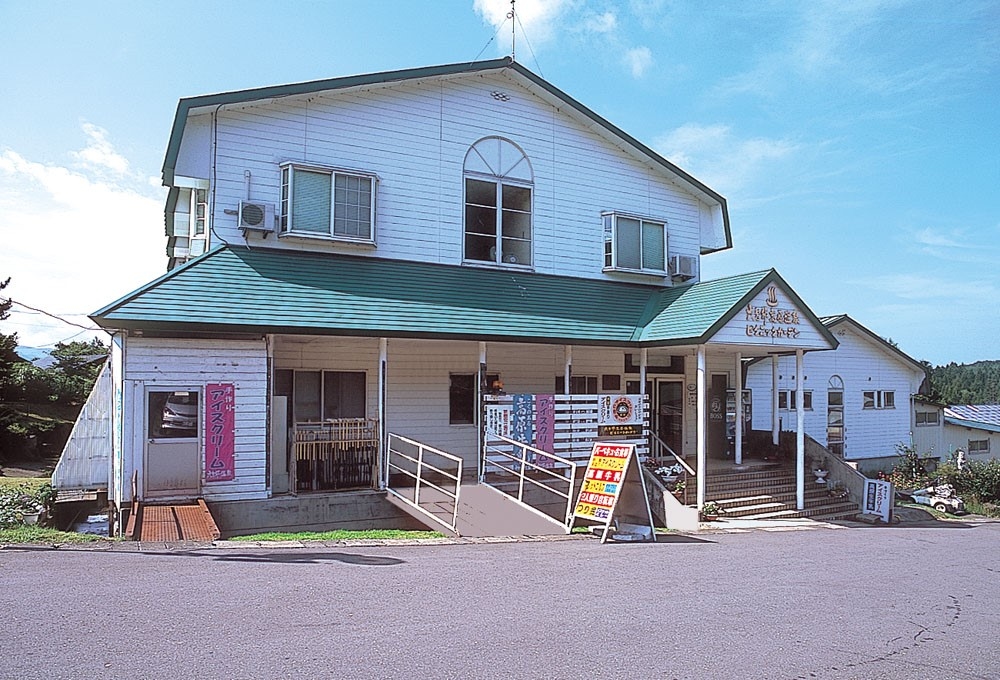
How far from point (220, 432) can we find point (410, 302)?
4.37 metres

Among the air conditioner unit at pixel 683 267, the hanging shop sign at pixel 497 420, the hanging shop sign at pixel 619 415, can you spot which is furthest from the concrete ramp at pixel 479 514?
the air conditioner unit at pixel 683 267

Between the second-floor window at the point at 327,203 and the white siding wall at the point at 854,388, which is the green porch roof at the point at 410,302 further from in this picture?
the white siding wall at the point at 854,388

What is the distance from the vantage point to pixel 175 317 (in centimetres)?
1245

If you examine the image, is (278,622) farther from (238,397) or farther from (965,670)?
(238,397)

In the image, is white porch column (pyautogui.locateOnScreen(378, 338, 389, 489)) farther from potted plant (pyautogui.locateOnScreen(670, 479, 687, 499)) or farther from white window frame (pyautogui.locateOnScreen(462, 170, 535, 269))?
potted plant (pyautogui.locateOnScreen(670, 479, 687, 499))

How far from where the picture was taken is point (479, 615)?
6820 mm

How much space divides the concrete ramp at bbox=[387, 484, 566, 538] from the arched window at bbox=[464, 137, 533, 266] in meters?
5.73

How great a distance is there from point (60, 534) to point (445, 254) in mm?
9448

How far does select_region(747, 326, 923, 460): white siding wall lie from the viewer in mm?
22562

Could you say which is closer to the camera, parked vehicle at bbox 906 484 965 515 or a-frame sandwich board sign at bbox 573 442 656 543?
a-frame sandwich board sign at bbox 573 442 656 543

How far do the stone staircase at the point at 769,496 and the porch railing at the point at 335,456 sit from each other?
6.85 m

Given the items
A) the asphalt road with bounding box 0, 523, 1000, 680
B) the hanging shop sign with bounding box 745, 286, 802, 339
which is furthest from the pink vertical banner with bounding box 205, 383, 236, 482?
the hanging shop sign with bounding box 745, 286, 802, 339

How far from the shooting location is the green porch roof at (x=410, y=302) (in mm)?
12977

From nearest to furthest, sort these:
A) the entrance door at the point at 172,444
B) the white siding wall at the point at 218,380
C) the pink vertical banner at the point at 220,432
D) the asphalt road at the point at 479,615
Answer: the asphalt road at the point at 479,615 → the white siding wall at the point at 218,380 → the entrance door at the point at 172,444 → the pink vertical banner at the point at 220,432
